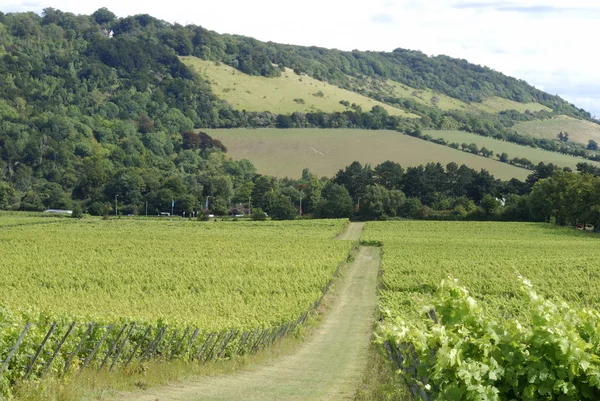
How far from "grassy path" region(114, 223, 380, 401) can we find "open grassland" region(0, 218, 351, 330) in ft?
7.28

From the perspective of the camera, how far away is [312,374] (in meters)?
24.8

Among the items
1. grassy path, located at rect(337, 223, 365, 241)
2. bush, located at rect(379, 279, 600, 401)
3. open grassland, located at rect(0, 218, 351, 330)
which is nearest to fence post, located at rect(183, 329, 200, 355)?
open grassland, located at rect(0, 218, 351, 330)

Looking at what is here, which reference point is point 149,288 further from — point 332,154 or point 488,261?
point 332,154

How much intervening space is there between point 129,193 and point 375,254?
3005 inches

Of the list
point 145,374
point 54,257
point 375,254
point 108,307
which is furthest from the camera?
point 375,254

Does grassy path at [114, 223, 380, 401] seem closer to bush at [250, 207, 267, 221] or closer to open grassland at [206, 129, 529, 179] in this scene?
bush at [250, 207, 267, 221]

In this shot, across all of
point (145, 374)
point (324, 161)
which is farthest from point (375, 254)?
point (324, 161)

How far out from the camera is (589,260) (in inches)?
2468

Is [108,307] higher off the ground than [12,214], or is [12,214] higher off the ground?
[108,307]

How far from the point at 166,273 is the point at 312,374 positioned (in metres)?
29.6

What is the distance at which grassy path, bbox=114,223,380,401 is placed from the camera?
19844mm

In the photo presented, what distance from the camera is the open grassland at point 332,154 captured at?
6845 inches

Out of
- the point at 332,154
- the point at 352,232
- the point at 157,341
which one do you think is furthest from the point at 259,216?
the point at 157,341

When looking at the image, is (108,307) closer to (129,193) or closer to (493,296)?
(493,296)
